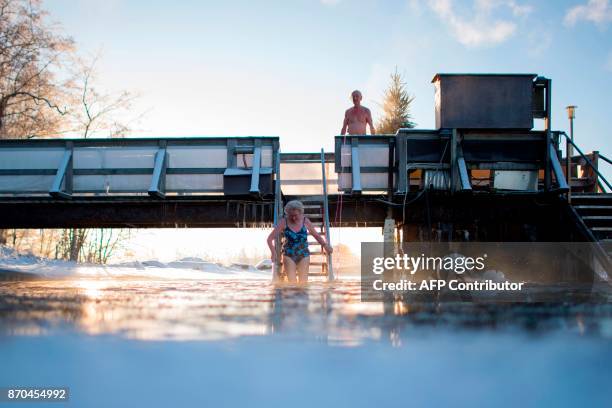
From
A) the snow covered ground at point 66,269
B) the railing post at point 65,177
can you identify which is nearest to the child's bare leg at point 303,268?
the railing post at point 65,177

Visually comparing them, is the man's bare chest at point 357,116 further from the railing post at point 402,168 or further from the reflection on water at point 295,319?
the reflection on water at point 295,319

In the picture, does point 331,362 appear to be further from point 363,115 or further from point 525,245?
point 525,245

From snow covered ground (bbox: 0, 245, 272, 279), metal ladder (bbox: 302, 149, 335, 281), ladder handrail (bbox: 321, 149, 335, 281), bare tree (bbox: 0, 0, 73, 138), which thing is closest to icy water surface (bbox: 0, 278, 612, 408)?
ladder handrail (bbox: 321, 149, 335, 281)

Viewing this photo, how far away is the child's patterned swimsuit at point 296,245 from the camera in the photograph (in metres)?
7.82

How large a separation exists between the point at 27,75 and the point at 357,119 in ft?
56.1

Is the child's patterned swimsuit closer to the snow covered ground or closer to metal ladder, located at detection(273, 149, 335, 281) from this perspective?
metal ladder, located at detection(273, 149, 335, 281)

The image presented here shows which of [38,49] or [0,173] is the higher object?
[38,49]

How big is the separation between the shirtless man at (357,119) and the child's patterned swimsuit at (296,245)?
5.23m

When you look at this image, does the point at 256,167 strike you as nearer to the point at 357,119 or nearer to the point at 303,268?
the point at 357,119

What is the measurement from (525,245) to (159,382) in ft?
41.5

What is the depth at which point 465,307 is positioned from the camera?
12.6 ft

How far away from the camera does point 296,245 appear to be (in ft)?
25.7

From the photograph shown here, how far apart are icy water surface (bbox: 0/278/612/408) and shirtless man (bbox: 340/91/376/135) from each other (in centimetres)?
966

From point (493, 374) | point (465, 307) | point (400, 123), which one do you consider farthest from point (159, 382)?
point (400, 123)
